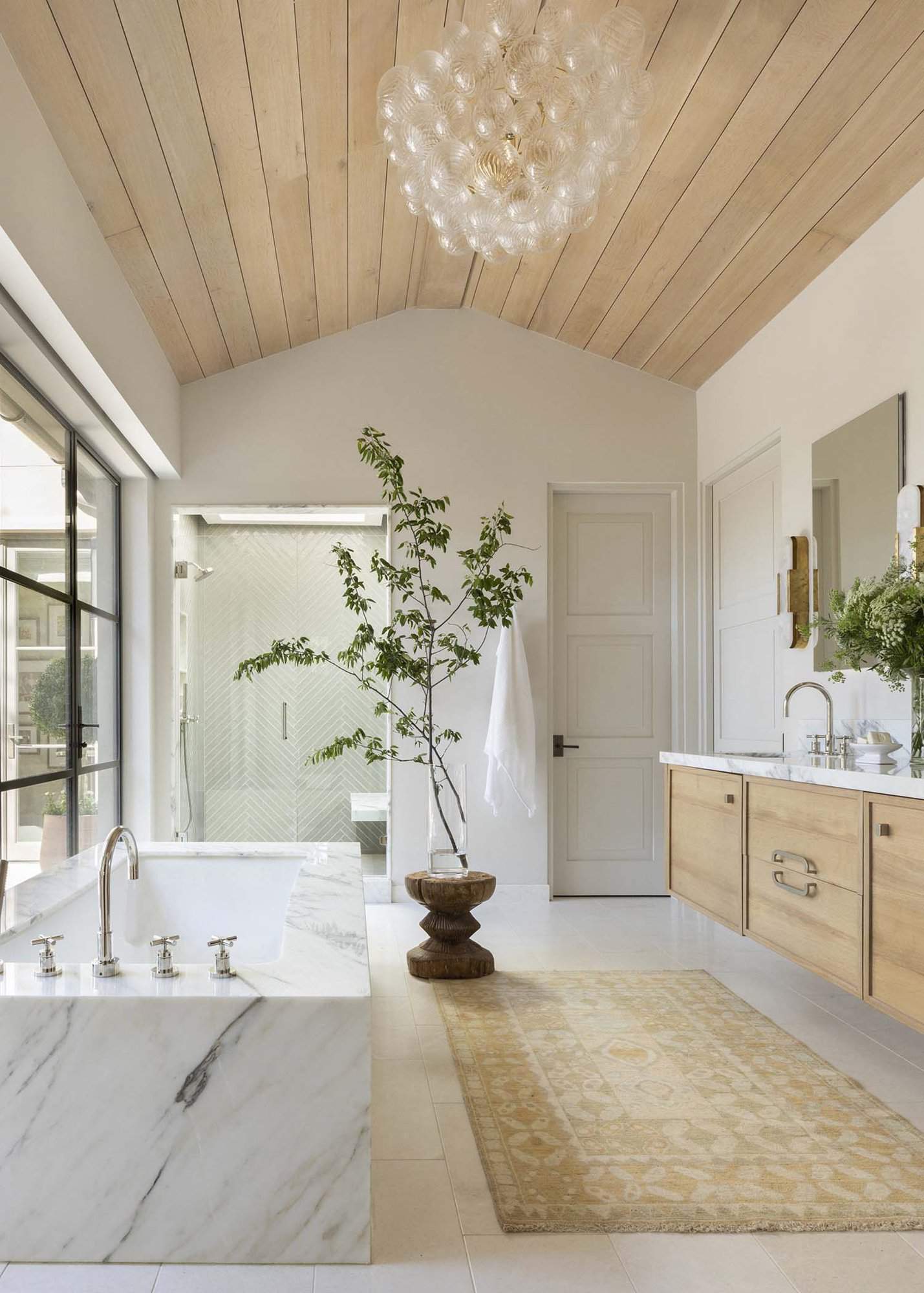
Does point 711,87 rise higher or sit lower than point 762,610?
higher

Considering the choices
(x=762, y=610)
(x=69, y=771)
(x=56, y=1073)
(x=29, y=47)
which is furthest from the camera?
(x=762, y=610)

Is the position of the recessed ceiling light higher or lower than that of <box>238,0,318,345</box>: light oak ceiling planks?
lower

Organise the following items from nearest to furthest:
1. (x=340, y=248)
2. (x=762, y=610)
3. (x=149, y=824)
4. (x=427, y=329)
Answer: (x=340, y=248)
(x=762, y=610)
(x=149, y=824)
(x=427, y=329)

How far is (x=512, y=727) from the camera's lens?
15.2ft

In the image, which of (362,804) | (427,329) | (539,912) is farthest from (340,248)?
(539,912)

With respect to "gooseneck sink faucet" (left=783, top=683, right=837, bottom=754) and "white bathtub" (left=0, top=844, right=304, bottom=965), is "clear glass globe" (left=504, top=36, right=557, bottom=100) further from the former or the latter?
"white bathtub" (left=0, top=844, right=304, bottom=965)

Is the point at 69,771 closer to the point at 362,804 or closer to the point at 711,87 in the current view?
the point at 362,804

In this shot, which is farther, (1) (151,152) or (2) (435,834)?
(2) (435,834)

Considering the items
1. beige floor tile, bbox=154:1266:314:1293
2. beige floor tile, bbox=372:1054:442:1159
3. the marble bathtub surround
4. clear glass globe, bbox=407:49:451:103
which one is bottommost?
beige floor tile, bbox=372:1054:442:1159

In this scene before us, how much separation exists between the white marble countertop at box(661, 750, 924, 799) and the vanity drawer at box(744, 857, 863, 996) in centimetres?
25

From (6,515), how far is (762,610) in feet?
9.69

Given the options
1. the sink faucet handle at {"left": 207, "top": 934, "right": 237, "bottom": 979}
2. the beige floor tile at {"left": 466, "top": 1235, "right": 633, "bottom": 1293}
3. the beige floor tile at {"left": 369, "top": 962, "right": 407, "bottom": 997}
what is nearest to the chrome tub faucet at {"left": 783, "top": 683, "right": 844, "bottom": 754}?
the beige floor tile at {"left": 369, "top": 962, "right": 407, "bottom": 997}

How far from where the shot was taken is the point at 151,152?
2.88m

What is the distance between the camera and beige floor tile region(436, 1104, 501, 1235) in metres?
1.85
